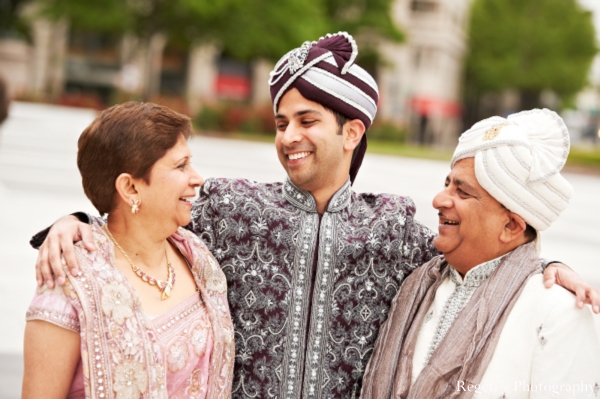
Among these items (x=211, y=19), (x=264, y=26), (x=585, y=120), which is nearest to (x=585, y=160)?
(x=264, y=26)

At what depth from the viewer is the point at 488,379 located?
2.53 metres

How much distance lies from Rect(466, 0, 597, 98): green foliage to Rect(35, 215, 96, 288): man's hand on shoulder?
46917mm

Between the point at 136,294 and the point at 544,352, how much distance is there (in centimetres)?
136

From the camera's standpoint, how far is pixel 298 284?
9.46ft

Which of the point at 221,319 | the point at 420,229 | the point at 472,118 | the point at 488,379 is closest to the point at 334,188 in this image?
the point at 420,229

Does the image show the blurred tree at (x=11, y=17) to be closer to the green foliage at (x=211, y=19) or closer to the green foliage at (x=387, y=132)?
the green foliage at (x=211, y=19)

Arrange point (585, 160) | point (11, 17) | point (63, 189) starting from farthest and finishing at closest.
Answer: point (11, 17), point (585, 160), point (63, 189)

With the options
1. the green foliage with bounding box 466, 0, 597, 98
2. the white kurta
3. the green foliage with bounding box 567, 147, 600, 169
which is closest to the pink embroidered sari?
the white kurta

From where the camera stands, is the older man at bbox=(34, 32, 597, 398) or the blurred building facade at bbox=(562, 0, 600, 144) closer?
the older man at bbox=(34, 32, 597, 398)

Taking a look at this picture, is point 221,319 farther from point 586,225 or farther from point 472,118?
point 472,118

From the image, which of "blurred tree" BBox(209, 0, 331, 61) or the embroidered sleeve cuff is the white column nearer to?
"blurred tree" BBox(209, 0, 331, 61)

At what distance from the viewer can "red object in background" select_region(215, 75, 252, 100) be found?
1736 inches

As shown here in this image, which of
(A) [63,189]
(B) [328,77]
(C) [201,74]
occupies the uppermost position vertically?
(C) [201,74]

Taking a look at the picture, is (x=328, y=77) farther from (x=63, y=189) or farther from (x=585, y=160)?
(x=585, y=160)
